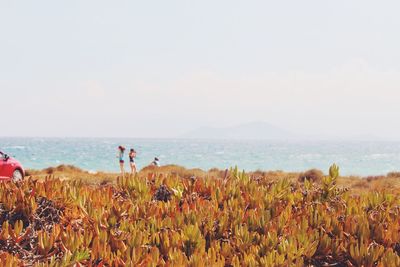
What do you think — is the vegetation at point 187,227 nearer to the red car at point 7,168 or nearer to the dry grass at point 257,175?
the red car at point 7,168

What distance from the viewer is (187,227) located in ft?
13.1

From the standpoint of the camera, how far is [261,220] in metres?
4.41

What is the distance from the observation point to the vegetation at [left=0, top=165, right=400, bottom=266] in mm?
3643

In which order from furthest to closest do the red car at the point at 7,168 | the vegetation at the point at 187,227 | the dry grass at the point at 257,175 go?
1. the dry grass at the point at 257,175
2. the red car at the point at 7,168
3. the vegetation at the point at 187,227

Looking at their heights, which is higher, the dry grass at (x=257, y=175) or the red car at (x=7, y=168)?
the red car at (x=7, y=168)

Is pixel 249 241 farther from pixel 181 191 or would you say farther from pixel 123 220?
pixel 181 191

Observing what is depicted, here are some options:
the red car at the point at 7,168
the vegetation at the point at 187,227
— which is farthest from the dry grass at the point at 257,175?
the vegetation at the point at 187,227

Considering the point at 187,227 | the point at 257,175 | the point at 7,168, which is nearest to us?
the point at 187,227

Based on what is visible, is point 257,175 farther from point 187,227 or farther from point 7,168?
point 187,227

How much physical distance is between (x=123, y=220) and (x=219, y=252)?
98 cm

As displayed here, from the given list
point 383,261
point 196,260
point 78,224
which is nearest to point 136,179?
point 78,224

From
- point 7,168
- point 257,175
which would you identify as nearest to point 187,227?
point 7,168

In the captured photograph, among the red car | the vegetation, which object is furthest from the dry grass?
the vegetation

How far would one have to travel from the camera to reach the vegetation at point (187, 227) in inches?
143
